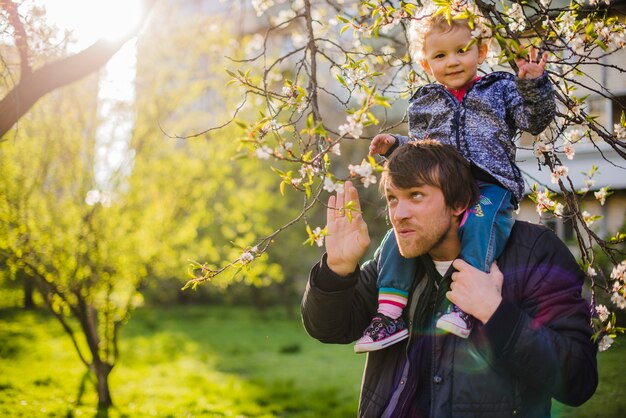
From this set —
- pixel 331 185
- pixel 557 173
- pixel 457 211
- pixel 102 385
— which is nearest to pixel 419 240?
pixel 457 211

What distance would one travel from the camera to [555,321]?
194cm

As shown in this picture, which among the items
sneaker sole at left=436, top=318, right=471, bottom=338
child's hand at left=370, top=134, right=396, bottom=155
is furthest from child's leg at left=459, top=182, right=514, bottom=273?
child's hand at left=370, top=134, right=396, bottom=155

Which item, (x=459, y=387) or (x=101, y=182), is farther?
(x=101, y=182)

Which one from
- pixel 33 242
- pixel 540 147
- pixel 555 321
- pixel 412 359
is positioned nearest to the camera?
pixel 555 321

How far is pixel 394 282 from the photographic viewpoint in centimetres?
229

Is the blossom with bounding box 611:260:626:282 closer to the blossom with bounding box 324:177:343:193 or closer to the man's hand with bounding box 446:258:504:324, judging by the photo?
the man's hand with bounding box 446:258:504:324

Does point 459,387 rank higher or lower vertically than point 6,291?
higher

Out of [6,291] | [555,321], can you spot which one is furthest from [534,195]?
[6,291]

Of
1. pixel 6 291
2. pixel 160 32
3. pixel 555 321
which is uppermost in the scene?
pixel 160 32

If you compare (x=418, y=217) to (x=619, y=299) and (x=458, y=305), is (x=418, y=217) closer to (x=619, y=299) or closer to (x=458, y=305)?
(x=458, y=305)

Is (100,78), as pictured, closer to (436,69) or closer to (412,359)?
(436,69)

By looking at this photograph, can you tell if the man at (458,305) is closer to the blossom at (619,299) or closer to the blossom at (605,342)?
the blossom at (605,342)

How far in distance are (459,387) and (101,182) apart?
571 centimetres

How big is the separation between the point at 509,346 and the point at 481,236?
43cm
